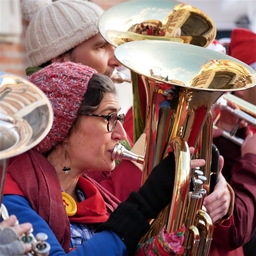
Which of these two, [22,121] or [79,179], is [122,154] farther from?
[22,121]

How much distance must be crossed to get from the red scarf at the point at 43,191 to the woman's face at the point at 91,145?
127mm

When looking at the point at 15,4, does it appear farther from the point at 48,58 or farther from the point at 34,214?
the point at 34,214

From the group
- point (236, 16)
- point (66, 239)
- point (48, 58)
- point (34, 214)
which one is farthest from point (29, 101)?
point (236, 16)

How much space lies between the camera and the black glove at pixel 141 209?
7.30ft

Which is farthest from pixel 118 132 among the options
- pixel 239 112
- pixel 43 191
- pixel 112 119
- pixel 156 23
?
pixel 239 112

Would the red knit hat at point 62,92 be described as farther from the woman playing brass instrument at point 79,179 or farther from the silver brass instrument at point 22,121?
the silver brass instrument at point 22,121

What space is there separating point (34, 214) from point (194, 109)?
0.75 meters

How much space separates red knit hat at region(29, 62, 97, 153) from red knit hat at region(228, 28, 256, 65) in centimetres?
184

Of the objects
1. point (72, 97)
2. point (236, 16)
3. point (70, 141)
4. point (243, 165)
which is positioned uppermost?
point (72, 97)

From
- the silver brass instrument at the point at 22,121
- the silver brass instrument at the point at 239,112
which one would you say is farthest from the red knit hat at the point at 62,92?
the silver brass instrument at the point at 239,112

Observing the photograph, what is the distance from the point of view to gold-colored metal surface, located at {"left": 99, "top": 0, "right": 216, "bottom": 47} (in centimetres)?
306

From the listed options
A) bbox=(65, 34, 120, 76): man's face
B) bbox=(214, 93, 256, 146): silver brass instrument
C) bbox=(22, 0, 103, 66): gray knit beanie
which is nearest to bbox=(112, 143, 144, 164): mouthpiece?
bbox=(65, 34, 120, 76): man's face

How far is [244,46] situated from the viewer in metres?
4.25

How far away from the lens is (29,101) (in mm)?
1879
